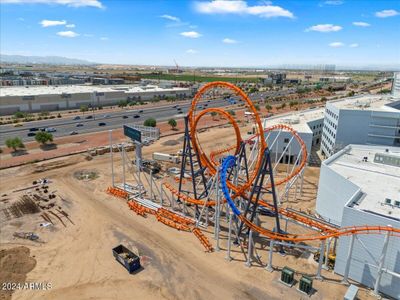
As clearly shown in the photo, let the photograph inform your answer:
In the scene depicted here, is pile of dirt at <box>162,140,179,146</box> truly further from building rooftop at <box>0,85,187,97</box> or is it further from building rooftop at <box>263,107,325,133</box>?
building rooftop at <box>0,85,187,97</box>

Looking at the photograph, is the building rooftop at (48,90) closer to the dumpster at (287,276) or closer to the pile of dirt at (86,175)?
the pile of dirt at (86,175)

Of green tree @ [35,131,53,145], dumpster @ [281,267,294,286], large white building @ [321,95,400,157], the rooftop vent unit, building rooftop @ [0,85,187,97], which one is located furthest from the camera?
building rooftop @ [0,85,187,97]

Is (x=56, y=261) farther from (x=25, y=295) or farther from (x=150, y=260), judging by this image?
(x=150, y=260)

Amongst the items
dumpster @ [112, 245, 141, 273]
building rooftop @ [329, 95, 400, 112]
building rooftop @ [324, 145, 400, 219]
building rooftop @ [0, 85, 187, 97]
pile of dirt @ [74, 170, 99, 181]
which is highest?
building rooftop @ [329, 95, 400, 112]

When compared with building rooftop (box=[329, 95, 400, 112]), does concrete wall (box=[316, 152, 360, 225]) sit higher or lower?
lower

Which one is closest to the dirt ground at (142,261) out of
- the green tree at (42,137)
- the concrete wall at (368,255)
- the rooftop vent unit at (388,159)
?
the concrete wall at (368,255)

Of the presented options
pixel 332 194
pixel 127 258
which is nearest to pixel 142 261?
pixel 127 258

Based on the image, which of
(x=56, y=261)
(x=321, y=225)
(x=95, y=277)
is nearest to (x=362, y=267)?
(x=321, y=225)

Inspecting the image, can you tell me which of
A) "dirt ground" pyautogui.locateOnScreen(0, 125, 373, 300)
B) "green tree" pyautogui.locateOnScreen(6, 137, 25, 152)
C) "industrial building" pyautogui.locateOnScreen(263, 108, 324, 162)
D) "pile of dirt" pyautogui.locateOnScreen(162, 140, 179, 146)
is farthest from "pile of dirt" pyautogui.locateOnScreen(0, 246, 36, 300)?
"pile of dirt" pyautogui.locateOnScreen(162, 140, 179, 146)
